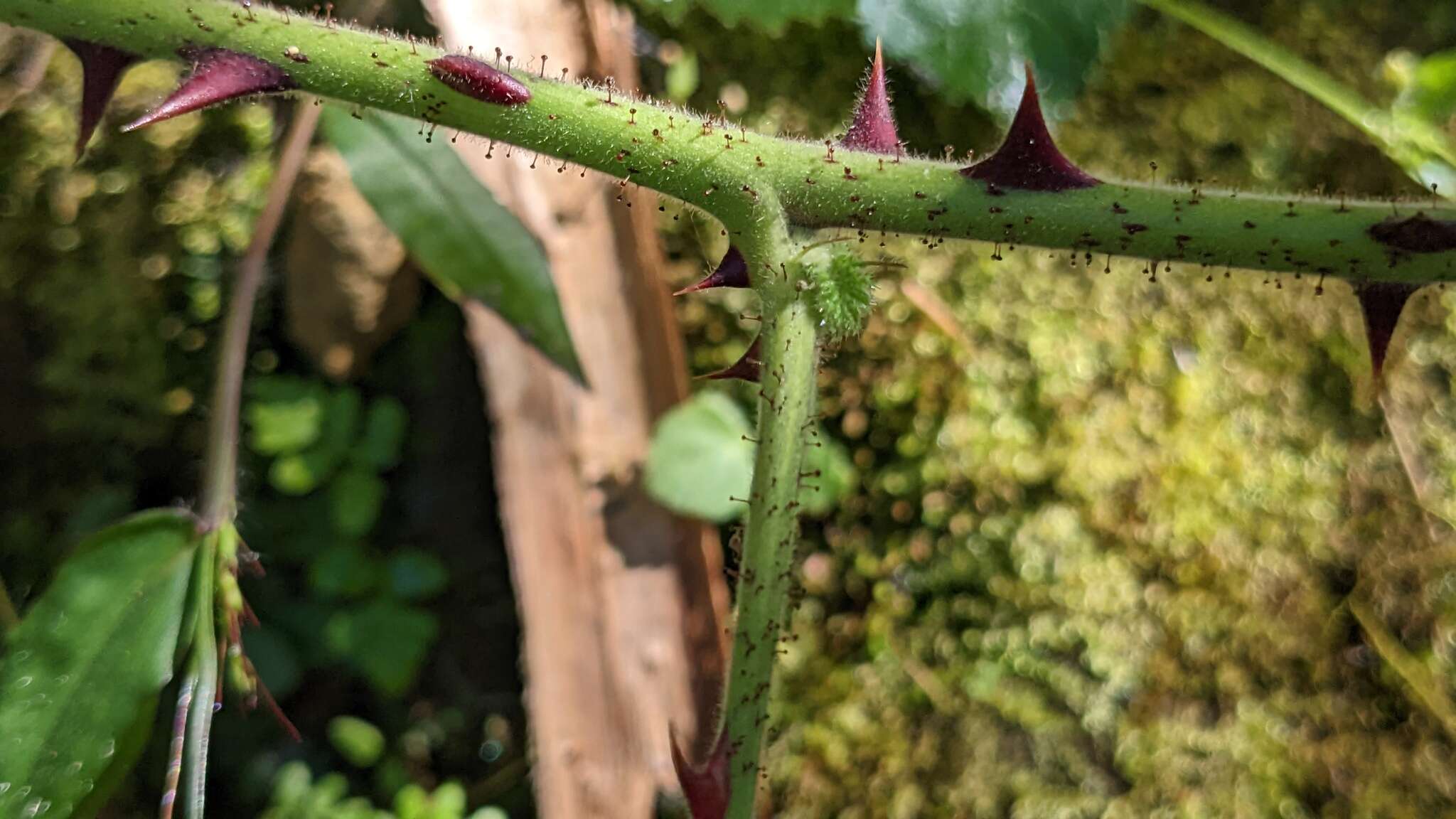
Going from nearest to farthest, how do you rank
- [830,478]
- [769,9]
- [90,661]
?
1. [90,661]
2. [769,9]
3. [830,478]

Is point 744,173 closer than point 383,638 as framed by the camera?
Yes

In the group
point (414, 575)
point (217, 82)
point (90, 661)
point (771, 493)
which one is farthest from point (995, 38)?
point (414, 575)

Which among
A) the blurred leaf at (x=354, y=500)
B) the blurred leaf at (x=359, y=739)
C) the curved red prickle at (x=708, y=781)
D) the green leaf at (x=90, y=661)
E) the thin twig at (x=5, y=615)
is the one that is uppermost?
the curved red prickle at (x=708, y=781)

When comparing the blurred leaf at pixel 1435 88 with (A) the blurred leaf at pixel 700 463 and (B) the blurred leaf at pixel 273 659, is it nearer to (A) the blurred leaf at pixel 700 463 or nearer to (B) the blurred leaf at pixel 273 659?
(A) the blurred leaf at pixel 700 463

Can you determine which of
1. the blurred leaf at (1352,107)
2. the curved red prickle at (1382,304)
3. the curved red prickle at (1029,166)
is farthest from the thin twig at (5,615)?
the blurred leaf at (1352,107)

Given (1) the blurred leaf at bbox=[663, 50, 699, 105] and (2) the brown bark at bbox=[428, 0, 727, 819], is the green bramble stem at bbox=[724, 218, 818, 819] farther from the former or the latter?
(1) the blurred leaf at bbox=[663, 50, 699, 105]

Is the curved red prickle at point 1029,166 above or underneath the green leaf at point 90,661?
above

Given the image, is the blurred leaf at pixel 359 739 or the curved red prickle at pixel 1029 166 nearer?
the curved red prickle at pixel 1029 166

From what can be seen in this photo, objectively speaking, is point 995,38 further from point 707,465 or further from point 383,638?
point 383,638
